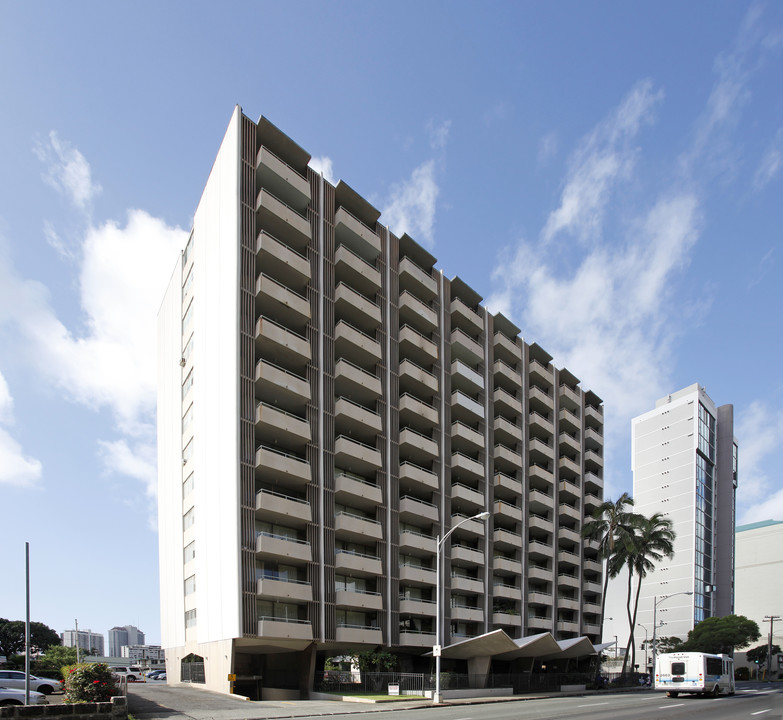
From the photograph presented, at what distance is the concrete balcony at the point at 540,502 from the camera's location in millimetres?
72562

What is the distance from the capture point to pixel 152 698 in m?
33.4

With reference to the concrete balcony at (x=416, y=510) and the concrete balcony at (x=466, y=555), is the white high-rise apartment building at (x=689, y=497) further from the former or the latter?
the concrete balcony at (x=416, y=510)

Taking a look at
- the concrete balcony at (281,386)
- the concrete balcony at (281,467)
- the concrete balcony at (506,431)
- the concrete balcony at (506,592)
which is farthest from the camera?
the concrete balcony at (506,431)

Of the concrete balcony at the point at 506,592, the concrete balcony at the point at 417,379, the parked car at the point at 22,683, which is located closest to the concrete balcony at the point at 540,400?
the concrete balcony at the point at 417,379

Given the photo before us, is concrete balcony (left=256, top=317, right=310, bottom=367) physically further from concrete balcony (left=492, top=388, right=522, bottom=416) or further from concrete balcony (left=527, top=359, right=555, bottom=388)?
concrete balcony (left=527, top=359, right=555, bottom=388)

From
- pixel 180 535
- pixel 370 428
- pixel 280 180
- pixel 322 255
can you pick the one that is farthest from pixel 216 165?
pixel 180 535

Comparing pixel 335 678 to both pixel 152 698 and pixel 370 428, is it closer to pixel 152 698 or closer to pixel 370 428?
pixel 152 698

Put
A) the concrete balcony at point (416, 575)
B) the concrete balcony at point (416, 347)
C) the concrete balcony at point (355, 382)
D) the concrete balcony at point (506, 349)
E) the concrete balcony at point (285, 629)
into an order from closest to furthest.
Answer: the concrete balcony at point (285, 629) < the concrete balcony at point (355, 382) < the concrete balcony at point (416, 575) < the concrete balcony at point (416, 347) < the concrete balcony at point (506, 349)

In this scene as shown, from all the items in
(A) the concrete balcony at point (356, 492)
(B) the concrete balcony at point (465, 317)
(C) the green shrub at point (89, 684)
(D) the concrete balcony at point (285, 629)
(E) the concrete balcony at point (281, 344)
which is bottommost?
(D) the concrete balcony at point (285, 629)

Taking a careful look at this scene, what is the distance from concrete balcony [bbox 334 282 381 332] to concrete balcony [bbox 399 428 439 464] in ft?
31.0

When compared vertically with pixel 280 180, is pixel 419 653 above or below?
below

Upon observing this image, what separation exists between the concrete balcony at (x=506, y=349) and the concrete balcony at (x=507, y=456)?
10.3 m

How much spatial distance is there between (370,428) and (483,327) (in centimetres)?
2241

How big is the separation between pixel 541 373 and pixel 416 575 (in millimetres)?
33081
